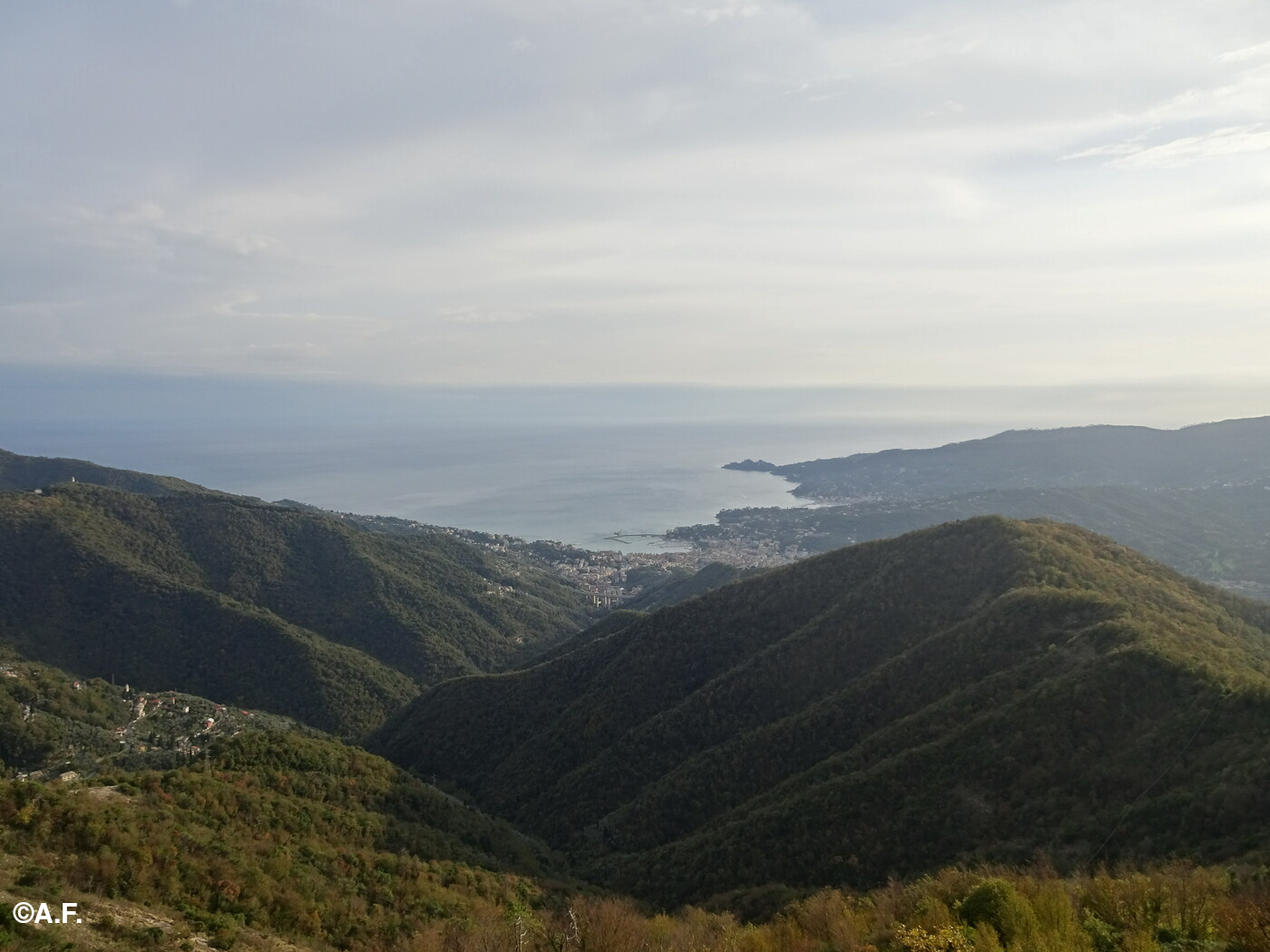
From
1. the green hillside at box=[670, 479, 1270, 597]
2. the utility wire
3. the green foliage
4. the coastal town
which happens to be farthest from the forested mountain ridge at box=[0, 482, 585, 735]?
the green hillside at box=[670, 479, 1270, 597]

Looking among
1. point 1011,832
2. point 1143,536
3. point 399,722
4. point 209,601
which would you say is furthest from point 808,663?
point 1143,536

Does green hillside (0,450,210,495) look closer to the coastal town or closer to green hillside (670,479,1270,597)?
the coastal town

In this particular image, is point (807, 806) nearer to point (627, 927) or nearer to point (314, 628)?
point (627, 927)

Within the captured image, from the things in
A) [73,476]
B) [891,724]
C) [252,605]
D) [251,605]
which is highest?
[73,476]

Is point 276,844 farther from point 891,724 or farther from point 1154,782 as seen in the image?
point 1154,782

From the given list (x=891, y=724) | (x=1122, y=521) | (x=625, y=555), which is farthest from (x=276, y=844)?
(x=1122, y=521)

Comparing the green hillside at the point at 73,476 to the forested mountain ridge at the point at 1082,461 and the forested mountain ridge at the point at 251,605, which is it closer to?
the forested mountain ridge at the point at 251,605
